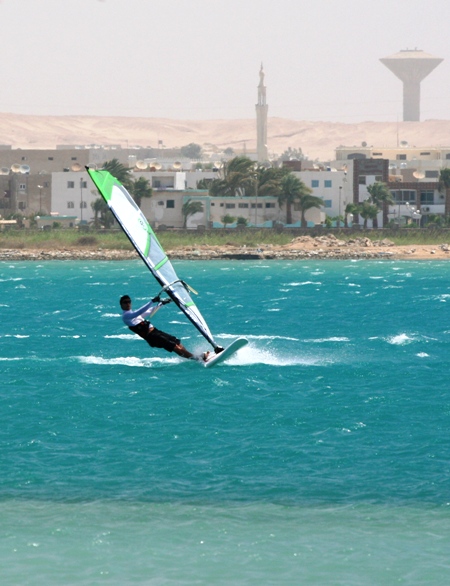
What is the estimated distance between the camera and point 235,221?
139375 millimetres

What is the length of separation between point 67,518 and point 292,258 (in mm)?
105198

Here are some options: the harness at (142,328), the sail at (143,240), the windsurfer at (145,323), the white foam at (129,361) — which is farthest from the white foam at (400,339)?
the harness at (142,328)

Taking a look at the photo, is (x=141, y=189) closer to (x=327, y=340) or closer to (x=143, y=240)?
(x=327, y=340)

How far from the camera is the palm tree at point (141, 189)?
13738 centimetres

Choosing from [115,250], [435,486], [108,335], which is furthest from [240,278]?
[435,486]

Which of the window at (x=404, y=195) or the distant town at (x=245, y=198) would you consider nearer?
the distant town at (x=245, y=198)

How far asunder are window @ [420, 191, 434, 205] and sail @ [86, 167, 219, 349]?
11079 centimetres

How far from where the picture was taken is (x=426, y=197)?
145375 millimetres

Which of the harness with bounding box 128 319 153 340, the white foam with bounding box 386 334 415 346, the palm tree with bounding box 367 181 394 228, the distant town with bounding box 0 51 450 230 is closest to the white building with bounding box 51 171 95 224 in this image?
the distant town with bounding box 0 51 450 230

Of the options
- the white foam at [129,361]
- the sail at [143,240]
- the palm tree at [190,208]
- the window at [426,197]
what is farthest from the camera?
the window at [426,197]

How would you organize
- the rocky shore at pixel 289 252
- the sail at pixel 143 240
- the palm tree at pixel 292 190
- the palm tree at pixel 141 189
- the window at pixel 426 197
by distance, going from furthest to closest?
1. the window at pixel 426 197
2. the palm tree at pixel 292 190
3. the palm tree at pixel 141 189
4. the rocky shore at pixel 289 252
5. the sail at pixel 143 240

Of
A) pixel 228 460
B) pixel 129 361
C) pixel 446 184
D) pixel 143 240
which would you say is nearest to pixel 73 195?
pixel 446 184

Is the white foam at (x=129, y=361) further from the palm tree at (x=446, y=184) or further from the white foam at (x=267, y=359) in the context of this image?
the palm tree at (x=446, y=184)

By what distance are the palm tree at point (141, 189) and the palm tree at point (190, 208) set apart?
13.6 ft
